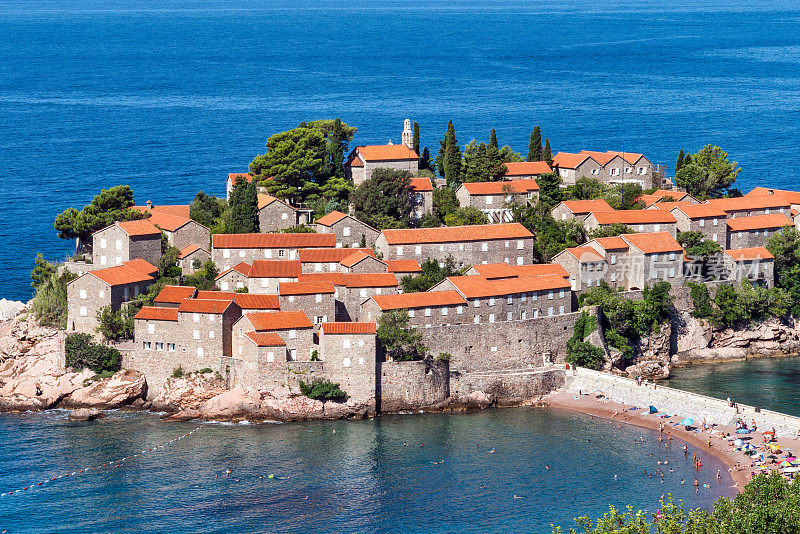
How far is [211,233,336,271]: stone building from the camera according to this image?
8194cm

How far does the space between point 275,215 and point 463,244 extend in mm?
14252

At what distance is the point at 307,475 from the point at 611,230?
34332 mm

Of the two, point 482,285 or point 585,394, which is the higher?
point 482,285

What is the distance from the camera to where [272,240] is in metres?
82.8

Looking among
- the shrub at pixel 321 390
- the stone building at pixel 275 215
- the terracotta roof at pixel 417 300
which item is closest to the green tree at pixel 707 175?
the terracotta roof at pixel 417 300

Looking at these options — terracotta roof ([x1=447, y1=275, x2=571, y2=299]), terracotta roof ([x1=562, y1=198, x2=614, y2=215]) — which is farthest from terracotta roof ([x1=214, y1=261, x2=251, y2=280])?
terracotta roof ([x1=562, y1=198, x2=614, y2=215])

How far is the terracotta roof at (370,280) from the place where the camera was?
7756cm

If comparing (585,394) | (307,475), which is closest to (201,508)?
(307,475)

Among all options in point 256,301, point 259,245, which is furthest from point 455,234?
point 256,301

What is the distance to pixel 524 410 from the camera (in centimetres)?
7531

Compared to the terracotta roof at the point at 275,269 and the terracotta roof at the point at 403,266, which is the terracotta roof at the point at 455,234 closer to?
the terracotta roof at the point at 403,266

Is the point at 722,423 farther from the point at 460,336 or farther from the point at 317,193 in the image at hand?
the point at 317,193

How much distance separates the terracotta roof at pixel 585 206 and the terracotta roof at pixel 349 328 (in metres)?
24.9

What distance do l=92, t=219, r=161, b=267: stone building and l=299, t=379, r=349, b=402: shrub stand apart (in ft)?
56.5
